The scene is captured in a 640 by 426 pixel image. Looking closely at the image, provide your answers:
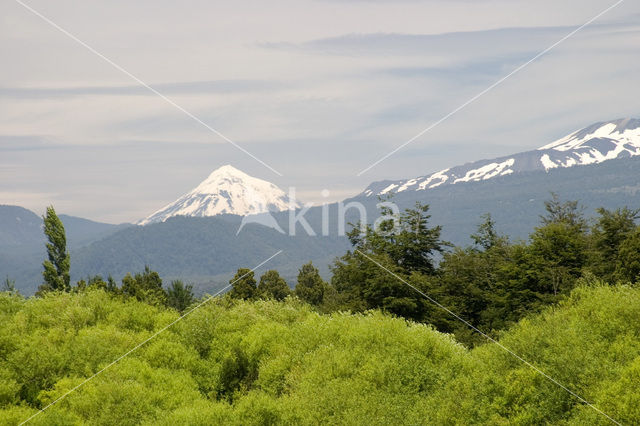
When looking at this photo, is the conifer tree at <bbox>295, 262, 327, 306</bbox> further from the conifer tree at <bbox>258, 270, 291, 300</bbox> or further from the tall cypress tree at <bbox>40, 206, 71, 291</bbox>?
the tall cypress tree at <bbox>40, 206, 71, 291</bbox>

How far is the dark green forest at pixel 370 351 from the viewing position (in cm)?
4869

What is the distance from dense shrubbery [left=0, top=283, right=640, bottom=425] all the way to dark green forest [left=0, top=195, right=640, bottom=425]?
0.53ft

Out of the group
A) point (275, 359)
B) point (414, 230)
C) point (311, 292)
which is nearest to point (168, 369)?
point (275, 359)

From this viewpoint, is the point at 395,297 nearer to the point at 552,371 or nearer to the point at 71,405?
the point at 552,371

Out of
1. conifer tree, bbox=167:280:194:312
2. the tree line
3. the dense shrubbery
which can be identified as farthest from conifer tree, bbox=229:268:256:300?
the dense shrubbery

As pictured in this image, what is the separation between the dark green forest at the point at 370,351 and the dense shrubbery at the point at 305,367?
0.53ft

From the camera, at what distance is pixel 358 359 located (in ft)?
189

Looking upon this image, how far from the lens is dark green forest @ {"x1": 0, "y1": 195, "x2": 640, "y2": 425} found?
4869 cm

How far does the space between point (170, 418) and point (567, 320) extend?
1521 inches

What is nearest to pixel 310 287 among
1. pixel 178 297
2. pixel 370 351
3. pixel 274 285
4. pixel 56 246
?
pixel 274 285

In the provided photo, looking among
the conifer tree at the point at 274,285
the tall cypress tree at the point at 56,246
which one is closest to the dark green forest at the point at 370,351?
the tall cypress tree at the point at 56,246

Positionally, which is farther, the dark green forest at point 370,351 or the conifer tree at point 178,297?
the conifer tree at point 178,297

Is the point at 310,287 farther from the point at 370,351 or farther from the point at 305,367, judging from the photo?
the point at 305,367

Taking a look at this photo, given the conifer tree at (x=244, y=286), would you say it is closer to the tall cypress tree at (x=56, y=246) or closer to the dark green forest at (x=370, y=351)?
the tall cypress tree at (x=56, y=246)
